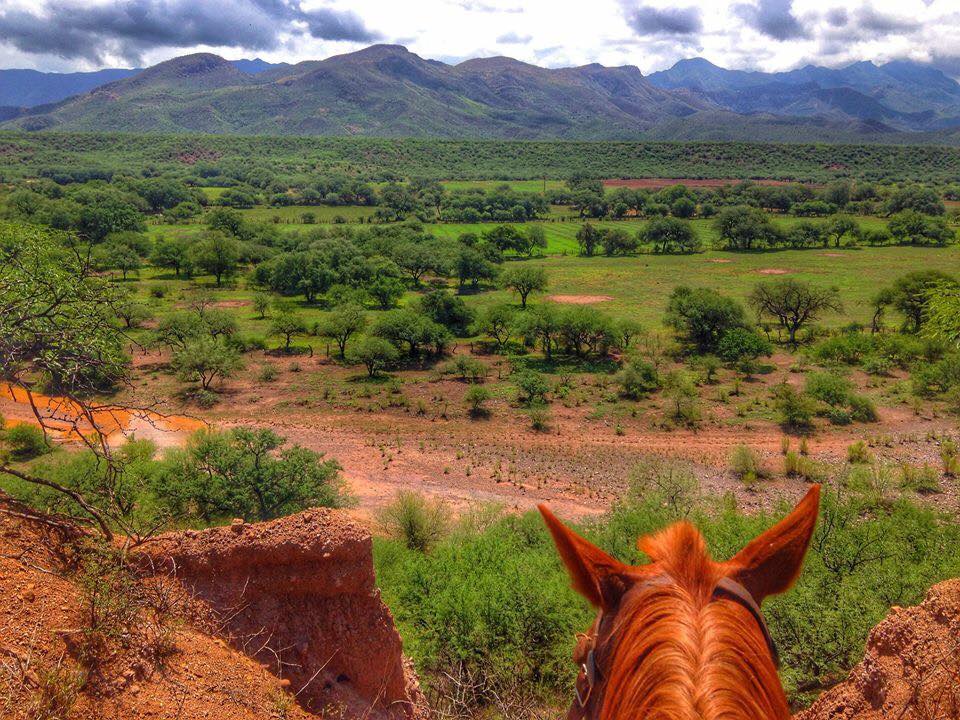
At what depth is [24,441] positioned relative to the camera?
1045 inches

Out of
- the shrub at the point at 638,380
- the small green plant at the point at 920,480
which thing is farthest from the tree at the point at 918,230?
the small green plant at the point at 920,480

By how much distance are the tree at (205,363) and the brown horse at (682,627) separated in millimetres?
38931

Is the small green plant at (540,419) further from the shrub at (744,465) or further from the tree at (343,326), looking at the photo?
the tree at (343,326)

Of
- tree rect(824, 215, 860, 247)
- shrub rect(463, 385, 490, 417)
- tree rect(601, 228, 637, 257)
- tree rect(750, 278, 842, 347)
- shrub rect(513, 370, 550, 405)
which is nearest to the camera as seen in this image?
shrub rect(463, 385, 490, 417)

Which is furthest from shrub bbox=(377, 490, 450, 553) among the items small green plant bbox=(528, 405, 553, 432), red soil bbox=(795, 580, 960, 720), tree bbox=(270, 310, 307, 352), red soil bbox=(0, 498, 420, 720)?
tree bbox=(270, 310, 307, 352)

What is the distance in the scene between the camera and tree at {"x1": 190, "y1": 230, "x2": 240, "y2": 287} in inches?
2650

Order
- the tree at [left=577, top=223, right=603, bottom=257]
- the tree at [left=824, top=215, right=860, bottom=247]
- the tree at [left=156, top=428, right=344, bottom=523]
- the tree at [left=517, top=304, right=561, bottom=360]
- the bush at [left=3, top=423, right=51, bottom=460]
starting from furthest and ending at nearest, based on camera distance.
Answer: the tree at [left=824, top=215, right=860, bottom=247] < the tree at [left=577, top=223, right=603, bottom=257] < the tree at [left=517, top=304, right=561, bottom=360] < the bush at [left=3, top=423, right=51, bottom=460] < the tree at [left=156, top=428, right=344, bottom=523]

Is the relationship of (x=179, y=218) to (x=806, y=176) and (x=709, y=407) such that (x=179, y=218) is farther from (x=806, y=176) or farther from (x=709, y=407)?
(x=806, y=176)

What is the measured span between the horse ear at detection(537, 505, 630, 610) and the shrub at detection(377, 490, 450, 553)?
56.2 ft

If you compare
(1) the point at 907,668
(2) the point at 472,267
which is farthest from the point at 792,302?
(1) the point at 907,668

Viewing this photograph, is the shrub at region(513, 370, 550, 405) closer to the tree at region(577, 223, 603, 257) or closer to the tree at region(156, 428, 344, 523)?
the tree at region(156, 428, 344, 523)

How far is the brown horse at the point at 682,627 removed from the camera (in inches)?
73.2

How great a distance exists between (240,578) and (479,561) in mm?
8214

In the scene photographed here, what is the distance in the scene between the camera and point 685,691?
6.03 ft
